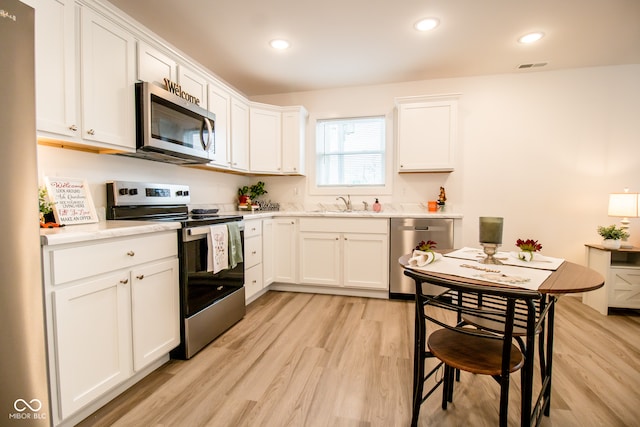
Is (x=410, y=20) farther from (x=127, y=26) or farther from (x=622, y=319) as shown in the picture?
(x=622, y=319)

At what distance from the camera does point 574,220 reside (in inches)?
130

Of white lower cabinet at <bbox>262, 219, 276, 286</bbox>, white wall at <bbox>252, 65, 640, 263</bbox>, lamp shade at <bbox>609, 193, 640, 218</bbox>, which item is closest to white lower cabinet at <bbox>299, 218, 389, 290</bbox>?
white lower cabinet at <bbox>262, 219, 276, 286</bbox>

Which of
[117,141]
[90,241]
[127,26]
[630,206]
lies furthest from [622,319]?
[127,26]

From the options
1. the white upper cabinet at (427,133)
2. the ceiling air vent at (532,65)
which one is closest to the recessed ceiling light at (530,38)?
the ceiling air vent at (532,65)

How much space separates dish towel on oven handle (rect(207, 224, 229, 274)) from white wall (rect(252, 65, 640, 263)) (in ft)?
7.59

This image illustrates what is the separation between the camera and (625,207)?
2836 mm

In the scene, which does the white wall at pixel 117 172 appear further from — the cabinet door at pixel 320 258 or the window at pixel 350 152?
the window at pixel 350 152

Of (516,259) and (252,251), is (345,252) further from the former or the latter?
(516,259)

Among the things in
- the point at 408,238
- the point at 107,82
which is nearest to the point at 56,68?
the point at 107,82

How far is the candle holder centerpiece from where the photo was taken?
1466 millimetres

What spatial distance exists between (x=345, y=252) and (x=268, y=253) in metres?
0.87

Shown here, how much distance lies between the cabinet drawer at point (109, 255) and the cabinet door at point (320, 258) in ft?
5.52

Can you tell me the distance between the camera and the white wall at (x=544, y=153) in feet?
10.5

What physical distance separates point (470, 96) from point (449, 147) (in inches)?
30.2
